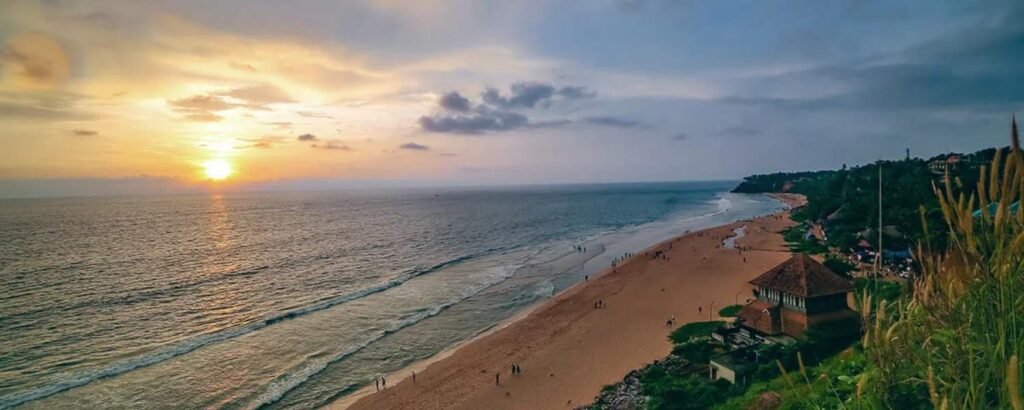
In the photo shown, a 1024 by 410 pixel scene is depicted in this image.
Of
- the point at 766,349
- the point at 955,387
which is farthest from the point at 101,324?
the point at 955,387

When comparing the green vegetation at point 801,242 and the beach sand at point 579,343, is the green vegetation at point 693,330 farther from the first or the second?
the green vegetation at point 801,242

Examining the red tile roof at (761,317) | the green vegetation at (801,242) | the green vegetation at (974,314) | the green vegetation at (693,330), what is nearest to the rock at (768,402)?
the red tile roof at (761,317)

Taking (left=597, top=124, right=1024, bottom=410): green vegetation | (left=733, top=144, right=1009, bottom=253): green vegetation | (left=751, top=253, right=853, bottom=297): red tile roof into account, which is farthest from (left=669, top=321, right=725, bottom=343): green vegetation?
(left=597, top=124, right=1024, bottom=410): green vegetation

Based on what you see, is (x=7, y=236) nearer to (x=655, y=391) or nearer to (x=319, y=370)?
(x=319, y=370)

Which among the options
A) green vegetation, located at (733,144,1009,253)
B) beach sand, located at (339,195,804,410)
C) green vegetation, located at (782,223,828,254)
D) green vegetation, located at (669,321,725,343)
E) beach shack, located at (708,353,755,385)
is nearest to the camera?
beach shack, located at (708,353,755,385)

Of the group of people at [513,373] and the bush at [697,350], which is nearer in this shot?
the bush at [697,350]

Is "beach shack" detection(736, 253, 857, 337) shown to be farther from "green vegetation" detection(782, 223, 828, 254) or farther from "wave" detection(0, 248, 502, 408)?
"wave" detection(0, 248, 502, 408)

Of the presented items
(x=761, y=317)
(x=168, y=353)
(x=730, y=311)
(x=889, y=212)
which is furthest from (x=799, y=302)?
(x=168, y=353)

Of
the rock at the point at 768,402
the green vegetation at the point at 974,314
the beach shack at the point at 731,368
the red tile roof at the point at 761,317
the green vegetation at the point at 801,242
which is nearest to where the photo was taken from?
the green vegetation at the point at 974,314
